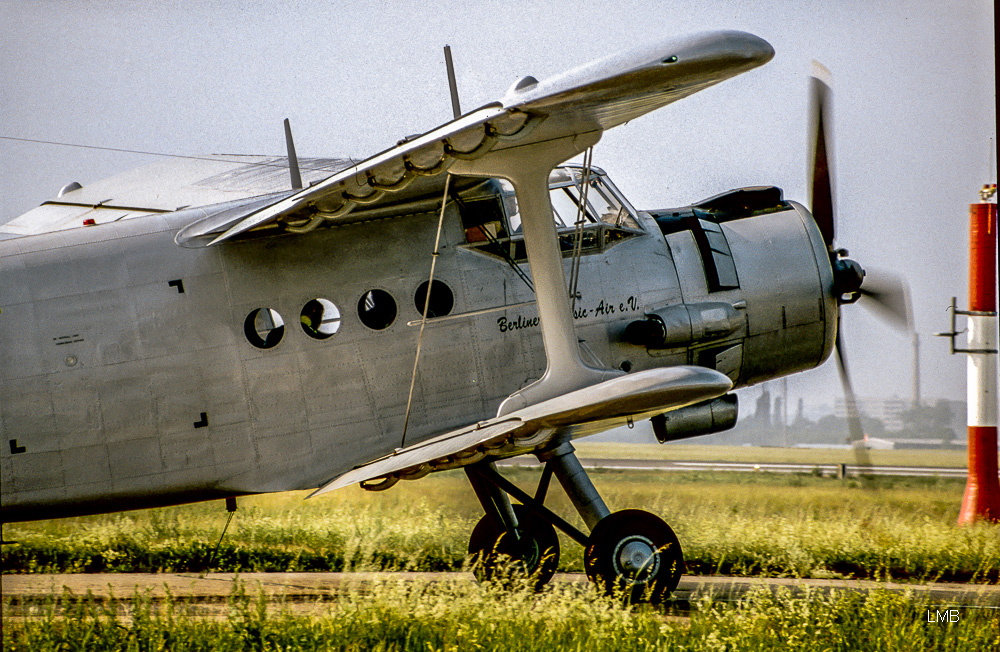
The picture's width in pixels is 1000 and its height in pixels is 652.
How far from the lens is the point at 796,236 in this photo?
6.95m

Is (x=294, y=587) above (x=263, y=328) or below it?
below

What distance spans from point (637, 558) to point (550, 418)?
1.50 meters

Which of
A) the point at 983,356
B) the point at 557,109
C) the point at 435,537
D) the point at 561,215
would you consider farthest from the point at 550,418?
the point at 983,356

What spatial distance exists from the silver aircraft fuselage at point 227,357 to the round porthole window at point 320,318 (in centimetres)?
5

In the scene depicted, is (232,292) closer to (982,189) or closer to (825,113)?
(825,113)

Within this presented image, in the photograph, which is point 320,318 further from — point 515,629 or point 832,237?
point 832,237

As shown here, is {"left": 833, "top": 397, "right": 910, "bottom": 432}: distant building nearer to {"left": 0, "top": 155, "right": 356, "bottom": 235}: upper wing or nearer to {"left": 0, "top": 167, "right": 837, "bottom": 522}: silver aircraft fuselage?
{"left": 0, "top": 167, "right": 837, "bottom": 522}: silver aircraft fuselage

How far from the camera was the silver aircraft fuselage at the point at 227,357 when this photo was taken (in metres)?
5.58

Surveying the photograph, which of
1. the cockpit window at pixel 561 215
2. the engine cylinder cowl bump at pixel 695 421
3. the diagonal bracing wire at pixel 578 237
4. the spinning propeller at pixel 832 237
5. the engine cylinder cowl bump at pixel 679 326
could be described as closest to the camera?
the diagonal bracing wire at pixel 578 237

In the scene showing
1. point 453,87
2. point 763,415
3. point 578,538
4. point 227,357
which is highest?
point 453,87

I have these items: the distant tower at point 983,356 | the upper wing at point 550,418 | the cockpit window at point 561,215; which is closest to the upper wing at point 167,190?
the cockpit window at point 561,215

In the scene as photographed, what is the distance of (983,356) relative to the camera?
8.55 metres

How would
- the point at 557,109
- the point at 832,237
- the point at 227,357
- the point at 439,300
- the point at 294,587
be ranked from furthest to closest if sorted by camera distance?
the point at 832,237 → the point at 294,587 → the point at 439,300 → the point at 227,357 → the point at 557,109

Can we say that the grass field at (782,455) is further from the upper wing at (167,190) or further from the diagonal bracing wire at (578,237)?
the upper wing at (167,190)
